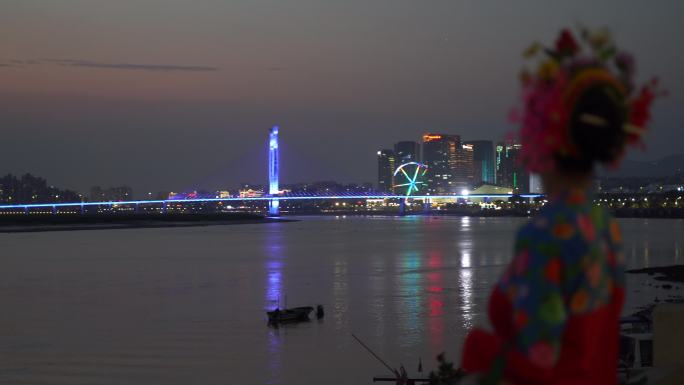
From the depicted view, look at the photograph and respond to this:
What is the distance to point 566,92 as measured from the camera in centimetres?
204

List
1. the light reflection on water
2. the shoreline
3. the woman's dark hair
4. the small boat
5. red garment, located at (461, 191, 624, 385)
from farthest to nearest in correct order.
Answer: the shoreline, the small boat, the light reflection on water, the woman's dark hair, red garment, located at (461, 191, 624, 385)

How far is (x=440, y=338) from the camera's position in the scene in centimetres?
2286

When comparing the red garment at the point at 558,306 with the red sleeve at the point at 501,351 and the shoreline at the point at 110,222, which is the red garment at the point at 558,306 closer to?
the red sleeve at the point at 501,351

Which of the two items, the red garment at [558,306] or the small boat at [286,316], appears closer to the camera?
the red garment at [558,306]

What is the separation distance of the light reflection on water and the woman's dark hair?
15.6m

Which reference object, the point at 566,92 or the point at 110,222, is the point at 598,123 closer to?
the point at 566,92

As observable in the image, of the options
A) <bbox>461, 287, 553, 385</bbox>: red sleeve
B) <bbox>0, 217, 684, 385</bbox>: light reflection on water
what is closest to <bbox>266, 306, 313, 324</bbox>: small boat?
<bbox>0, 217, 684, 385</bbox>: light reflection on water

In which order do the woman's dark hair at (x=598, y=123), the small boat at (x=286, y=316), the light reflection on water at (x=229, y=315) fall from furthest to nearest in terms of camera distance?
the small boat at (x=286, y=316), the light reflection on water at (x=229, y=315), the woman's dark hair at (x=598, y=123)

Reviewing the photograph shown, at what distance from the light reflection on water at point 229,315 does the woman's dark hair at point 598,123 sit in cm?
1563

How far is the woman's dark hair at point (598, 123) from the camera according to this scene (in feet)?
6.66

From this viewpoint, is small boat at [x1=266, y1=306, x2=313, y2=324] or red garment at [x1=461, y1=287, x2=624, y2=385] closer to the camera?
red garment at [x1=461, y1=287, x2=624, y2=385]

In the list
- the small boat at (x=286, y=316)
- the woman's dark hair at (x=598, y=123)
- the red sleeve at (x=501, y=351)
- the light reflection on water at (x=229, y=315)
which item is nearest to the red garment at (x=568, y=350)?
the red sleeve at (x=501, y=351)

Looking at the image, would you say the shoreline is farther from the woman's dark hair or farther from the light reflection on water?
the woman's dark hair

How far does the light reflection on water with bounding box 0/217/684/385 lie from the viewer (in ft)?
62.3
